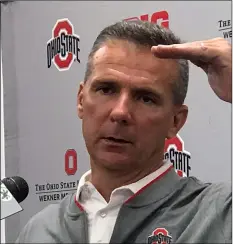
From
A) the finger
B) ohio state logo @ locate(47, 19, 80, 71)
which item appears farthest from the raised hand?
ohio state logo @ locate(47, 19, 80, 71)

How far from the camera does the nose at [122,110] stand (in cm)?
67

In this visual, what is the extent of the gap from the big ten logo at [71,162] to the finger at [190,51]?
508 millimetres

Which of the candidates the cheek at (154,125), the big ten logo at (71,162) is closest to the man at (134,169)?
the cheek at (154,125)

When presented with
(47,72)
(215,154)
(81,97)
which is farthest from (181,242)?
(47,72)

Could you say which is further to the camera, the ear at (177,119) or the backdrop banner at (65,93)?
the backdrop banner at (65,93)

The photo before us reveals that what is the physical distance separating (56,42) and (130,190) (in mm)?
544

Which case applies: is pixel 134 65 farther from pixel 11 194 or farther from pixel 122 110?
pixel 11 194

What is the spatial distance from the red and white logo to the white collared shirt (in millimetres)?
53

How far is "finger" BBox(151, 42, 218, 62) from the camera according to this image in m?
0.58

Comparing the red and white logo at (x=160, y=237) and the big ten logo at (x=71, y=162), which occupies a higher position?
the big ten logo at (x=71, y=162)

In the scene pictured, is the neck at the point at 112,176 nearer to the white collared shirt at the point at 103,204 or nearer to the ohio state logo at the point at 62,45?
the white collared shirt at the point at 103,204

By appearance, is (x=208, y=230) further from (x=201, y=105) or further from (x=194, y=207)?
(x=201, y=105)

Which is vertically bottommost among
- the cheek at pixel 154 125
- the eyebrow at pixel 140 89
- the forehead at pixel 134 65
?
the cheek at pixel 154 125

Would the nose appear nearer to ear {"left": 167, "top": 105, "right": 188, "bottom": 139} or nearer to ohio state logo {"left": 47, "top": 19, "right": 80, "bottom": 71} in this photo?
ear {"left": 167, "top": 105, "right": 188, "bottom": 139}
